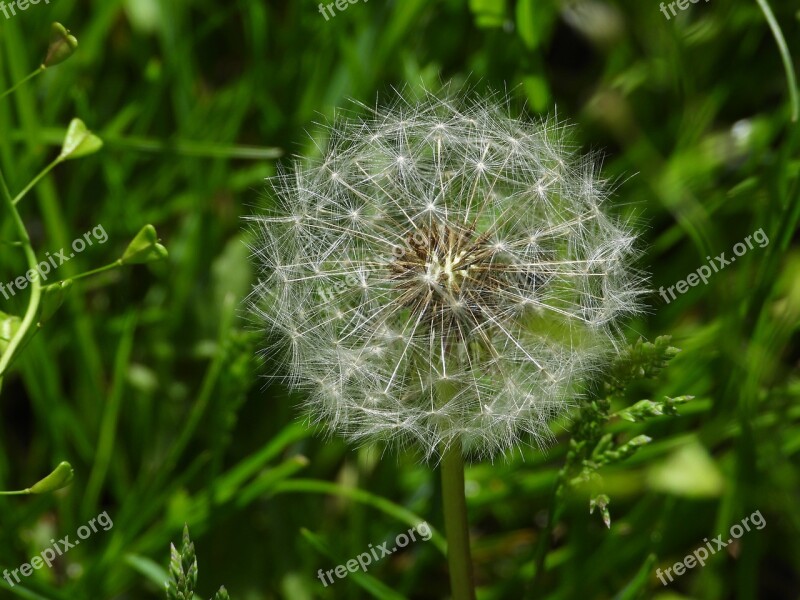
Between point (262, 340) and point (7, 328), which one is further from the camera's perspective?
point (262, 340)

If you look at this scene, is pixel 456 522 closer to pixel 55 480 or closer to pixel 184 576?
pixel 184 576

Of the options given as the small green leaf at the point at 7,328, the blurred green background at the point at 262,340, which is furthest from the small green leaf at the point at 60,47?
the blurred green background at the point at 262,340

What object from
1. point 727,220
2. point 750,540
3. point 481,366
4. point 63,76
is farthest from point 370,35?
point 750,540

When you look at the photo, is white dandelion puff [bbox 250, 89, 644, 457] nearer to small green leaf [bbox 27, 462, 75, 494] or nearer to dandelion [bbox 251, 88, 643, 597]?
dandelion [bbox 251, 88, 643, 597]

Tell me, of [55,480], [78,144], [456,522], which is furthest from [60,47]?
[456,522]

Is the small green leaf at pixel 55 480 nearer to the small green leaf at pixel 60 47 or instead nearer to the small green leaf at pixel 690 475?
the small green leaf at pixel 60 47

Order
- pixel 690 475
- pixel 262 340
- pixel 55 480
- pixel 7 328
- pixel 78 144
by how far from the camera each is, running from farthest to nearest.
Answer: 1. pixel 262 340
2. pixel 690 475
3. pixel 78 144
4. pixel 7 328
5. pixel 55 480

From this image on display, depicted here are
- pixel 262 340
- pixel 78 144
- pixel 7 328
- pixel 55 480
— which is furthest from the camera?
pixel 262 340
